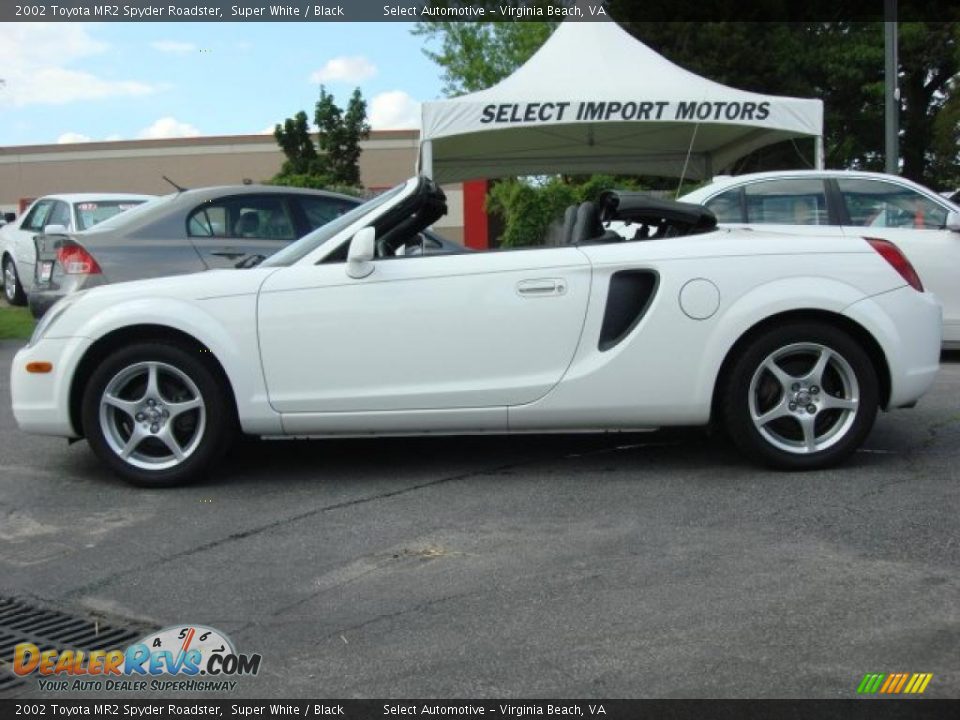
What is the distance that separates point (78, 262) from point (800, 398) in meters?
5.94

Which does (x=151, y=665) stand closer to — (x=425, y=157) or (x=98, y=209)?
(x=425, y=157)

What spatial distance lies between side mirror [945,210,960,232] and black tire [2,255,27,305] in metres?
11.7

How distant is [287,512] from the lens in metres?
4.89

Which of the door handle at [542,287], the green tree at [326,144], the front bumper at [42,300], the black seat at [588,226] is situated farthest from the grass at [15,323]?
the green tree at [326,144]

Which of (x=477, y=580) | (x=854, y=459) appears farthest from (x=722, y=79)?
(x=477, y=580)

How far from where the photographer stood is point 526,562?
161 inches

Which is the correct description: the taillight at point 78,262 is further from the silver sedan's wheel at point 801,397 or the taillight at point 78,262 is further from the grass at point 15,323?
the silver sedan's wheel at point 801,397

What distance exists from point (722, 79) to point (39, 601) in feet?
96.4

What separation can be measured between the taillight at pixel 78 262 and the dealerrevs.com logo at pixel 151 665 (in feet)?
18.8

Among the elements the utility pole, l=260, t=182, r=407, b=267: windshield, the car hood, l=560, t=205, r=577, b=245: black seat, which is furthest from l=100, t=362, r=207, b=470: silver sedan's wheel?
the utility pole

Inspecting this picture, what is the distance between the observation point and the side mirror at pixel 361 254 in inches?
202

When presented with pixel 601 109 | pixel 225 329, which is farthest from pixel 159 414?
pixel 601 109

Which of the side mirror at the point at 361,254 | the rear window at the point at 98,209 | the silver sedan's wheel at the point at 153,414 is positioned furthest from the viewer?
the rear window at the point at 98,209
